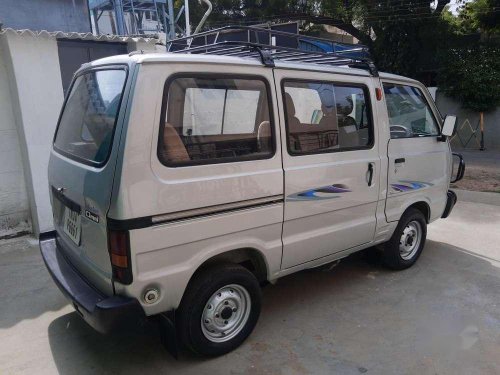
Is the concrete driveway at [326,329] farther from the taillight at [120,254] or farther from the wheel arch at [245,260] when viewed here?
the taillight at [120,254]

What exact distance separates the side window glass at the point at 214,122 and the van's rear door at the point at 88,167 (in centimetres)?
30

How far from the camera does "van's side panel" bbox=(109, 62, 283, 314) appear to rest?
2291mm

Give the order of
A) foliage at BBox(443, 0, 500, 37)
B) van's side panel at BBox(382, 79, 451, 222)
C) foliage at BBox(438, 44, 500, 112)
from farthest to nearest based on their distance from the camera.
A: foliage at BBox(443, 0, 500, 37) < foliage at BBox(438, 44, 500, 112) < van's side panel at BBox(382, 79, 451, 222)

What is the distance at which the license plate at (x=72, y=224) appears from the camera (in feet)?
8.82

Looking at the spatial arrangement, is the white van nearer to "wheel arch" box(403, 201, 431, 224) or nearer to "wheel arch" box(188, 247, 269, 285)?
"wheel arch" box(188, 247, 269, 285)

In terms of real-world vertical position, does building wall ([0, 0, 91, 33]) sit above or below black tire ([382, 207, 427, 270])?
above

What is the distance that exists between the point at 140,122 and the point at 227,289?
4.21 ft

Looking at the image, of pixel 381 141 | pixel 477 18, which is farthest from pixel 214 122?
pixel 477 18

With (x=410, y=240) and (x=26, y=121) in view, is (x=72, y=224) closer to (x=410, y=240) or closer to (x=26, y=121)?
(x=26, y=121)

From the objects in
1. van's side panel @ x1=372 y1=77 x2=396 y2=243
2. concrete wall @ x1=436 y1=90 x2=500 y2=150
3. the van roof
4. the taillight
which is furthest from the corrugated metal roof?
concrete wall @ x1=436 y1=90 x2=500 y2=150

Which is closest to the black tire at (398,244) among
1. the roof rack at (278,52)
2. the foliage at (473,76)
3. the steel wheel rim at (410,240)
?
the steel wheel rim at (410,240)

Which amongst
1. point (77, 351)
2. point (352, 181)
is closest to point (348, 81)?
point (352, 181)

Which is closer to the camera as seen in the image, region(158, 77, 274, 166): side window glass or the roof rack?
region(158, 77, 274, 166): side window glass

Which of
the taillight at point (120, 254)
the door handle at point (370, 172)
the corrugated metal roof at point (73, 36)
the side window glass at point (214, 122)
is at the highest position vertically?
the corrugated metal roof at point (73, 36)
